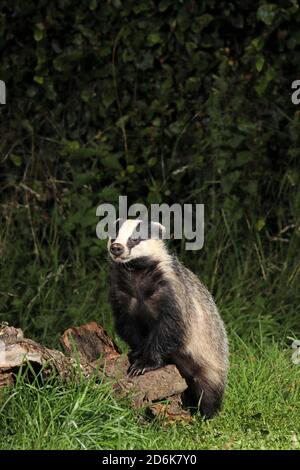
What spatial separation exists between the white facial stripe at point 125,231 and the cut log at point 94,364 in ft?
1.61

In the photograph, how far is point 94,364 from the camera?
5.71 meters

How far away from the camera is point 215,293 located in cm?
773

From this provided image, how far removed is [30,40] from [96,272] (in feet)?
6.30

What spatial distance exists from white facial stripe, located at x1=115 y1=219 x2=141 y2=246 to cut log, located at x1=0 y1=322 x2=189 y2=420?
1.61 feet

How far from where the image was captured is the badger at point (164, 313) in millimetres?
5898

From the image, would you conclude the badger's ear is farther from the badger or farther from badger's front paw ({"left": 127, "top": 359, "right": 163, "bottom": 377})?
badger's front paw ({"left": 127, "top": 359, "right": 163, "bottom": 377})

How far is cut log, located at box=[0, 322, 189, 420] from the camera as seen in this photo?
5.32 meters

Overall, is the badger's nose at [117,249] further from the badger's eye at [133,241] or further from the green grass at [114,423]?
the green grass at [114,423]

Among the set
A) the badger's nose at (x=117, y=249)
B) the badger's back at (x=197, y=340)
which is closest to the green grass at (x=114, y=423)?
the badger's back at (x=197, y=340)

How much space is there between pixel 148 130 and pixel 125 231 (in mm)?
2286

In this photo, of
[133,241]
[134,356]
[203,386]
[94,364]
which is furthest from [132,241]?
[203,386]

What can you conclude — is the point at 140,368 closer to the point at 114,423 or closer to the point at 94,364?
the point at 94,364
